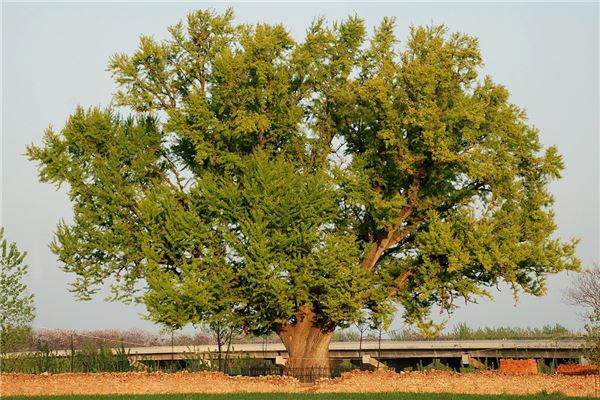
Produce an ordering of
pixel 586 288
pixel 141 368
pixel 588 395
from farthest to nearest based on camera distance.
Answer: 1. pixel 586 288
2. pixel 141 368
3. pixel 588 395

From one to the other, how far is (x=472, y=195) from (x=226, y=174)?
11.8 m

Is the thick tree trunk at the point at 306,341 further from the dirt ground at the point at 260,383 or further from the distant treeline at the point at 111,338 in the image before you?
the distant treeline at the point at 111,338

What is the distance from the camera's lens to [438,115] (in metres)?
39.5

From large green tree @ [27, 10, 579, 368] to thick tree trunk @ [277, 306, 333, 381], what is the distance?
0.23 ft

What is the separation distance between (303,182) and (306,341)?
7.86 meters

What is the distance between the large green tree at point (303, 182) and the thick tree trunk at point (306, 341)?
0.23 ft

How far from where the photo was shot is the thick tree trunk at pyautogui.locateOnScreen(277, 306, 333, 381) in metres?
41.7

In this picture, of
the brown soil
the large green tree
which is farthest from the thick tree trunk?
the brown soil

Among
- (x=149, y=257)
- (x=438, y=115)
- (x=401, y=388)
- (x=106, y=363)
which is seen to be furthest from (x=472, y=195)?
(x=106, y=363)

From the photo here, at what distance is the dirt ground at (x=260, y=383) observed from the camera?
34.0m

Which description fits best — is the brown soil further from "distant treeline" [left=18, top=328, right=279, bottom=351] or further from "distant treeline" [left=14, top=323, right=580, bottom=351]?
"distant treeline" [left=18, top=328, right=279, bottom=351]

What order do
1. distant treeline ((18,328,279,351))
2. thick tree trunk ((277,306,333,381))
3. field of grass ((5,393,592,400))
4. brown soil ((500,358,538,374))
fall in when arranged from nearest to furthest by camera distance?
field of grass ((5,393,592,400)) → brown soil ((500,358,538,374)) → thick tree trunk ((277,306,333,381)) → distant treeline ((18,328,279,351))

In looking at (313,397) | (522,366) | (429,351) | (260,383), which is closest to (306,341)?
(260,383)

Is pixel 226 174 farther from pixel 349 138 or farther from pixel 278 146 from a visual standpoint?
pixel 349 138
